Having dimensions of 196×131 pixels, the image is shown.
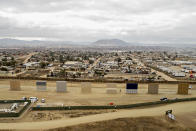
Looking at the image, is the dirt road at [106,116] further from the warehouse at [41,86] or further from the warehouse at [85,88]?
the warehouse at [41,86]

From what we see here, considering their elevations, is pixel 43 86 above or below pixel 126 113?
above

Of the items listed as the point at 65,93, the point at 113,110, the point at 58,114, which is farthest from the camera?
the point at 65,93

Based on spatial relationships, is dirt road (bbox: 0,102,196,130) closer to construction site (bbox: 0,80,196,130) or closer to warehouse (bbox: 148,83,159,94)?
construction site (bbox: 0,80,196,130)

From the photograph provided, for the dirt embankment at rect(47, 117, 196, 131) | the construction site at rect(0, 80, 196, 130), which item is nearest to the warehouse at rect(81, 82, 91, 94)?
the construction site at rect(0, 80, 196, 130)

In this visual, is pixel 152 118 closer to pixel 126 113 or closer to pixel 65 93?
pixel 126 113

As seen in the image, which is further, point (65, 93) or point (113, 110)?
point (65, 93)

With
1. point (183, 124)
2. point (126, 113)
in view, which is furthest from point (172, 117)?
point (126, 113)

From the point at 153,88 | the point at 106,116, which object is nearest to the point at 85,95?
the point at 106,116
